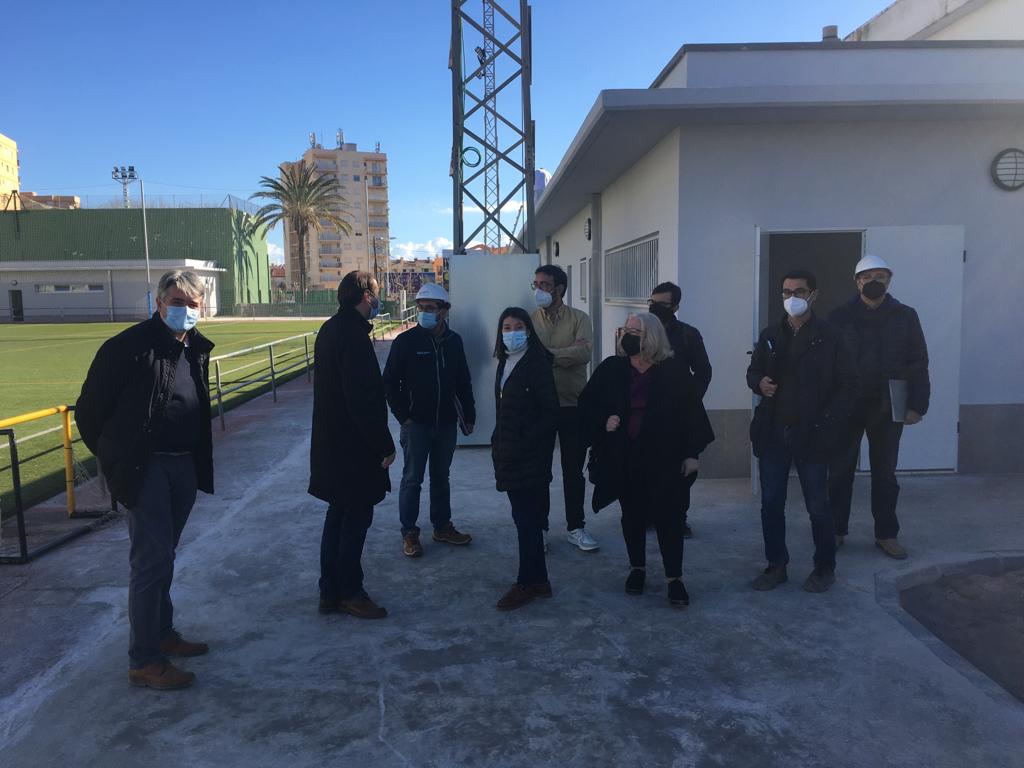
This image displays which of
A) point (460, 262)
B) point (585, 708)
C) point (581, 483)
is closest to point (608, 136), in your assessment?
point (460, 262)

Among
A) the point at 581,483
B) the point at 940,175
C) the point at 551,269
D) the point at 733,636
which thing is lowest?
the point at 733,636

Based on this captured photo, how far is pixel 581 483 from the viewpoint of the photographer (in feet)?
16.6

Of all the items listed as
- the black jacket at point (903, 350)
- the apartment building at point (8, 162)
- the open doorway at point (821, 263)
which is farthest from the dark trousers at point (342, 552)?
the apartment building at point (8, 162)

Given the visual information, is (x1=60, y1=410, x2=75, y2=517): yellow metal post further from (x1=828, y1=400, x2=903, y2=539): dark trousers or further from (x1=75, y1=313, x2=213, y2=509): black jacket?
(x1=828, y1=400, x2=903, y2=539): dark trousers

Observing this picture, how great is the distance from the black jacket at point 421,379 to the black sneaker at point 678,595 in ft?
6.11

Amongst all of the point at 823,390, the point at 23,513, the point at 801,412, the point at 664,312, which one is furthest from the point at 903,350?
the point at 23,513

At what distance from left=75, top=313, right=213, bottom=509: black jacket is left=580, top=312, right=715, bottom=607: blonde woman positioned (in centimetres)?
228

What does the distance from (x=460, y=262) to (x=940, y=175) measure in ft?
16.1

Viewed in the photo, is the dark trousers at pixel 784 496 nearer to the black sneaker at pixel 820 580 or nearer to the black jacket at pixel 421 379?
the black sneaker at pixel 820 580

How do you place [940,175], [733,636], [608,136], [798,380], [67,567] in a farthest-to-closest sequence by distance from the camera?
1. [608,136]
2. [940,175]
3. [67,567]
4. [798,380]
5. [733,636]

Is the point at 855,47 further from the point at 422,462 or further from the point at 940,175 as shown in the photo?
the point at 422,462

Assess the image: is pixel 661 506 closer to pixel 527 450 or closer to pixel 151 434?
pixel 527 450

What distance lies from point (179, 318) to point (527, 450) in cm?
193

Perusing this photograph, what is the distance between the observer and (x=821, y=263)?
9.56 m
